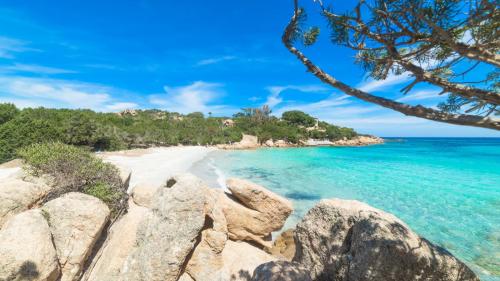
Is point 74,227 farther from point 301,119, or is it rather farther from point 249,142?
point 301,119

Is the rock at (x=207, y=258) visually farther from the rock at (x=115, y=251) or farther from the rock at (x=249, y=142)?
the rock at (x=249, y=142)

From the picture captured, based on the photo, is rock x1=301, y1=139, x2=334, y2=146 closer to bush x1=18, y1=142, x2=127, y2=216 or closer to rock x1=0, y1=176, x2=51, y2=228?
bush x1=18, y1=142, x2=127, y2=216

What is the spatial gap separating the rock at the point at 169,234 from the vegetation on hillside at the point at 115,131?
14310 millimetres

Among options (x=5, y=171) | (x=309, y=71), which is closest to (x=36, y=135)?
(x=5, y=171)

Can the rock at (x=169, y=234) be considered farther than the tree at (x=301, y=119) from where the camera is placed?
No

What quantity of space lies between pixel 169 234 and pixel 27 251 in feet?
Answer: 6.71

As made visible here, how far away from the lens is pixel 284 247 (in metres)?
6.93

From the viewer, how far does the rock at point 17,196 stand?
4574mm

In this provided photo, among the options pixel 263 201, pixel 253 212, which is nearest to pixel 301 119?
pixel 263 201

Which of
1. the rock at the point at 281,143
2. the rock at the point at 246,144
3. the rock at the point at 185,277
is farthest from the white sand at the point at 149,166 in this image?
the rock at the point at 281,143

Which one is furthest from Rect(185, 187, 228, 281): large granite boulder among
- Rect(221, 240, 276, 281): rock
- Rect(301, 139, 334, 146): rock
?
Rect(301, 139, 334, 146): rock

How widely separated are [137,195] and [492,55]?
7.85m

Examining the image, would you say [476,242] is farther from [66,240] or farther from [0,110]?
[0,110]

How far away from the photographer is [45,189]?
544 centimetres
